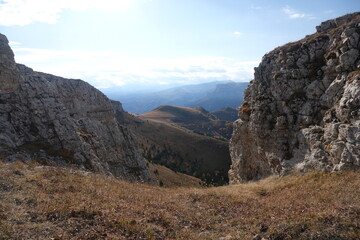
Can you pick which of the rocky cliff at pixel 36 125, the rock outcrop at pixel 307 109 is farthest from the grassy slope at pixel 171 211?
the rocky cliff at pixel 36 125

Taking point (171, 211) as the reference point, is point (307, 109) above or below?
above

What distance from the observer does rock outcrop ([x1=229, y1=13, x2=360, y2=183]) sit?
1911 cm

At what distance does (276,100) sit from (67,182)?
21.8 meters

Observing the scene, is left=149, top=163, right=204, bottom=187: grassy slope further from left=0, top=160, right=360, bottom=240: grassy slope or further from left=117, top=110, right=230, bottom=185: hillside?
left=0, top=160, right=360, bottom=240: grassy slope

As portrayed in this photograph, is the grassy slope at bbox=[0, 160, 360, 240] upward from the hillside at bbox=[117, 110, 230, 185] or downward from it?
upward

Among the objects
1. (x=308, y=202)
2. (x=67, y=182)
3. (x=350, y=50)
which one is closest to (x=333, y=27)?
(x=350, y=50)

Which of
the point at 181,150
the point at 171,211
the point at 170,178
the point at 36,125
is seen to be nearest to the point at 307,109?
the point at 171,211

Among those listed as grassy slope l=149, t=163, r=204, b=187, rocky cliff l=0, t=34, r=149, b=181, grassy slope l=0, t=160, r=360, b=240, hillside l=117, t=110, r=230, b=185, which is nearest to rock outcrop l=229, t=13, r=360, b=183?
grassy slope l=0, t=160, r=360, b=240

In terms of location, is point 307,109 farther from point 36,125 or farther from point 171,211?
point 36,125

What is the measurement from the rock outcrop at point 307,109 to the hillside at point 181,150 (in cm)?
8661

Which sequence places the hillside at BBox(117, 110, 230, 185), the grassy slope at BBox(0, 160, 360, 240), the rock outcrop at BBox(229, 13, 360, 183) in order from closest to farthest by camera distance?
the grassy slope at BBox(0, 160, 360, 240)
the rock outcrop at BBox(229, 13, 360, 183)
the hillside at BBox(117, 110, 230, 185)

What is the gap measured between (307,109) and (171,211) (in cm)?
1659

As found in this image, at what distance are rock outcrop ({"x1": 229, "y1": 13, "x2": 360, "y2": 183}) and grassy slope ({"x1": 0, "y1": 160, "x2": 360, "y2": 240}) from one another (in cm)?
258

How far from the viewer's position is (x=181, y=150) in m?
152
